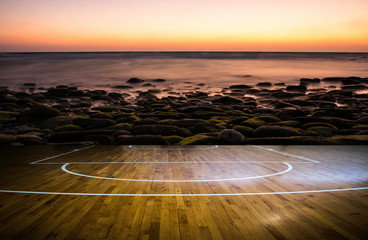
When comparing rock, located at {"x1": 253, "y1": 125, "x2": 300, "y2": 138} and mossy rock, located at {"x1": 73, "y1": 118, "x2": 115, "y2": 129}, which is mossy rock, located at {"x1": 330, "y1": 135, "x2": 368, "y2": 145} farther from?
mossy rock, located at {"x1": 73, "y1": 118, "x2": 115, "y2": 129}

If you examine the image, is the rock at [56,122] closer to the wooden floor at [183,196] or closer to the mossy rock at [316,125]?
the wooden floor at [183,196]

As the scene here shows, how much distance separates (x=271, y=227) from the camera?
13.6ft

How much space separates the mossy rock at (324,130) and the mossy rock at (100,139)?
1003cm

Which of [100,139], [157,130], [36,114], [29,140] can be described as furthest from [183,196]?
[36,114]

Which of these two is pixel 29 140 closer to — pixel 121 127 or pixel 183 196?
pixel 121 127

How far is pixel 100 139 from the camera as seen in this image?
12.7 m

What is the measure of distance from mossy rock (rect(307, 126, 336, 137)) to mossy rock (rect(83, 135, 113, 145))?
1003cm

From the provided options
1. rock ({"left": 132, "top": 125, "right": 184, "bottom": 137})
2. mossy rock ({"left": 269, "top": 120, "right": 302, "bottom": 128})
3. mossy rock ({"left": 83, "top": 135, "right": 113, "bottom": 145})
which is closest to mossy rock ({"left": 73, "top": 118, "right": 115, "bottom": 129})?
rock ({"left": 132, "top": 125, "right": 184, "bottom": 137})

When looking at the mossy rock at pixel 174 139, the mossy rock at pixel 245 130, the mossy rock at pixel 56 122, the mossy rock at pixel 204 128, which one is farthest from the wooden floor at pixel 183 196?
the mossy rock at pixel 56 122

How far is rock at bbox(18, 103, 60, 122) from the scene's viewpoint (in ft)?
53.1

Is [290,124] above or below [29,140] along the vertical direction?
above

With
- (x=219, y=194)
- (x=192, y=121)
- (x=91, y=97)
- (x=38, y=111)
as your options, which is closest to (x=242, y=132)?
(x=192, y=121)

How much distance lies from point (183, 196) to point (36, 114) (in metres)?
13.8

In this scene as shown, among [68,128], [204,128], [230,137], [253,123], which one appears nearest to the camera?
[230,137]
